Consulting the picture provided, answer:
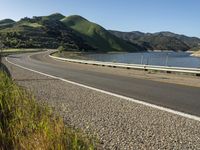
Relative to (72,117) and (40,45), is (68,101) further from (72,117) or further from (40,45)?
(40,45)

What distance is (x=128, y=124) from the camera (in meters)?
7.48

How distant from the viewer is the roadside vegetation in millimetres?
4207

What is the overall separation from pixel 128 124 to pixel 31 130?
117 inches

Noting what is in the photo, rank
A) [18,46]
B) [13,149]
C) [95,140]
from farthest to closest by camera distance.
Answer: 1. [18,46]
2. [95,140]
3. [13,149]

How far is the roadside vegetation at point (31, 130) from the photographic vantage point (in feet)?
13.8

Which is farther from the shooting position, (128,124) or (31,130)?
(128,124)

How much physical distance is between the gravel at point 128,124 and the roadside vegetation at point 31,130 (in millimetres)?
1155

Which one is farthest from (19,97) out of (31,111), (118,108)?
(118,108)

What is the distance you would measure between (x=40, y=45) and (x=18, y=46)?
1970cm

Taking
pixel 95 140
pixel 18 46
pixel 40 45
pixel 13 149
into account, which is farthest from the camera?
pixel 40 45

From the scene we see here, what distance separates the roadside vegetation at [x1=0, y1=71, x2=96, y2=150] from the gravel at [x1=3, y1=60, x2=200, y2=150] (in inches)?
45.5

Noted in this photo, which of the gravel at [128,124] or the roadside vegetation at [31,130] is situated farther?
the gravel at [128,124]

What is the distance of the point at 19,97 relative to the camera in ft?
22.1

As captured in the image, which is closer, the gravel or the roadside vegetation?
the roadside vegetation
